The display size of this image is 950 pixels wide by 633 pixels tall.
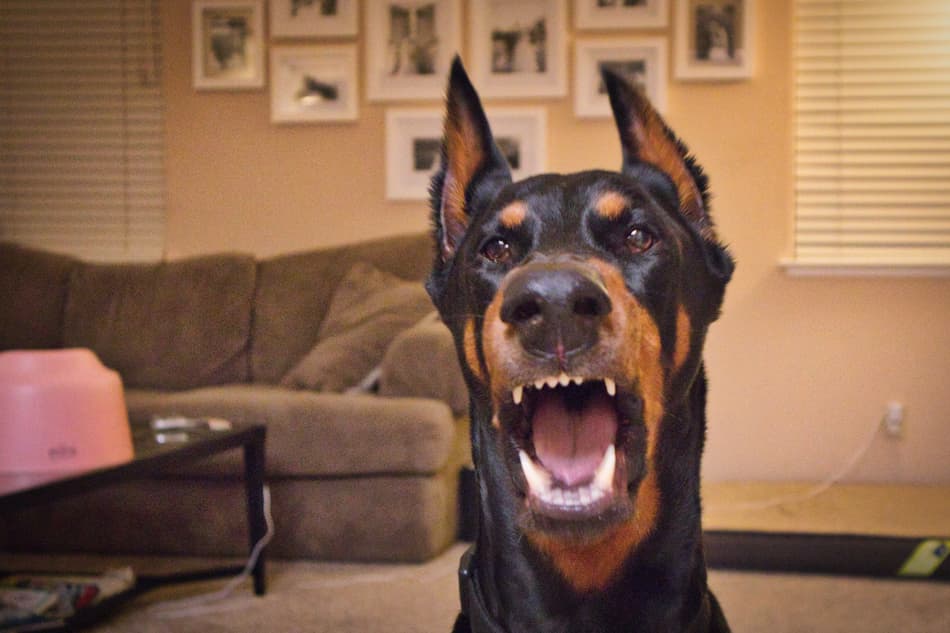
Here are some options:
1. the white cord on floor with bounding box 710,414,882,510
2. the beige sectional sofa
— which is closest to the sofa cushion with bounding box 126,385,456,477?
the beige sectional sofa

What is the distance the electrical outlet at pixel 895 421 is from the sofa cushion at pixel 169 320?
266 cm

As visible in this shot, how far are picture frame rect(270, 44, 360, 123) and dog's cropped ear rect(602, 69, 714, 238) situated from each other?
319cm

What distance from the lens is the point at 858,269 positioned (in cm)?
397

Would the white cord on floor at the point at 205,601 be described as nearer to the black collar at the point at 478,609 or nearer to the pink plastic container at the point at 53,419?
the pink plastic container at the point at 53,419

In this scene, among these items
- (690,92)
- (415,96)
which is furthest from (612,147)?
(415,96)

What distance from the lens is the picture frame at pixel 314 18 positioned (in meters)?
4.27

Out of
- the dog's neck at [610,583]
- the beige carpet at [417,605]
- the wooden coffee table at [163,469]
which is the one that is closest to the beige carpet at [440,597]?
the beige carpet at [417,605]

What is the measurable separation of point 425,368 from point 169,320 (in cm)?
144

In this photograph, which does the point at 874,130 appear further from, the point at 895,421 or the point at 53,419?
the point at 53,419

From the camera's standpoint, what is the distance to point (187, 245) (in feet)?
14.6

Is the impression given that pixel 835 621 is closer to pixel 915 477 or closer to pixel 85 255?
pixel 915 477

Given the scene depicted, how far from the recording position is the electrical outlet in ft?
13.0

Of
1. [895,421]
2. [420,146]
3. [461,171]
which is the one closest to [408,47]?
[420,146]

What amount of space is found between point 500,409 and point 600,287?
208 mm
